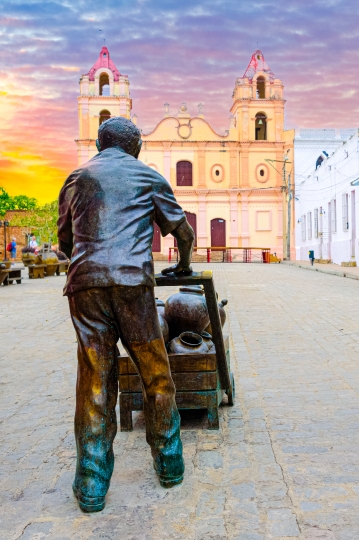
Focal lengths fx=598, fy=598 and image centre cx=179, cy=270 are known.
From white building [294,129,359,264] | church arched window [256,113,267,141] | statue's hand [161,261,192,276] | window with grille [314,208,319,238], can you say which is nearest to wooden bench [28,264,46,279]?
white building [294,129,359,264]

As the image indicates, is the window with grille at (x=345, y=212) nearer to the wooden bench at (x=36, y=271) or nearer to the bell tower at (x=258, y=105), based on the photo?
the wooden bench at (x=36, y=271)

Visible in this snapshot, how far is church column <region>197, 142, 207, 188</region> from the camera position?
44375 millimetres

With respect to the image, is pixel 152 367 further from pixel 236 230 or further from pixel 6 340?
pixel 236 230

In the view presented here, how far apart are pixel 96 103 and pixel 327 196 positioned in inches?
776

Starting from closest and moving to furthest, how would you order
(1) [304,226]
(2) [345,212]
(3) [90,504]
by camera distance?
1. (3) [90,504]
2. (2) [345,212]
3. (1) [304,226]

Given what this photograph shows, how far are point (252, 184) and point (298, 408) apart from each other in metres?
41.3

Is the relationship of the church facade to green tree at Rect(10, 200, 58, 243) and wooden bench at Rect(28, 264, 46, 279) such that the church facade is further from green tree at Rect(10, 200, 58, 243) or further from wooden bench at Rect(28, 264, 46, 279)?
wooden bench at Rect(28, 264, 46, 279)

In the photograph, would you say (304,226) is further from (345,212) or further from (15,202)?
(15,202)

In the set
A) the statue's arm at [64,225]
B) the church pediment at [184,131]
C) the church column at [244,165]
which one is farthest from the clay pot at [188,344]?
the church pediment at [184,131]

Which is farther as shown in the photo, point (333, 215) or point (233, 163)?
point (233, 163)

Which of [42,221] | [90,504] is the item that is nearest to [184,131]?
[42,221]

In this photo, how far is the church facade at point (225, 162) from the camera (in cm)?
4419

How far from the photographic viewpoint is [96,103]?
144 feet

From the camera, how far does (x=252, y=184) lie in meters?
44.6
